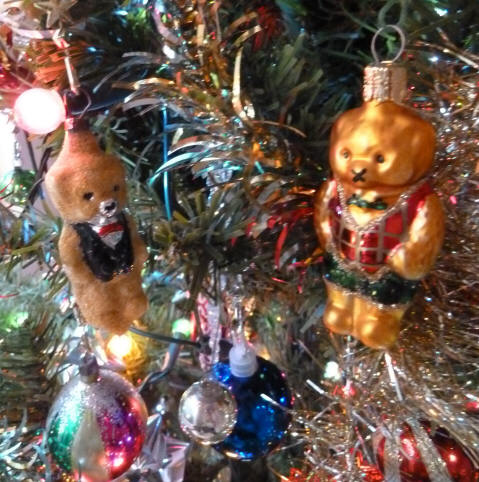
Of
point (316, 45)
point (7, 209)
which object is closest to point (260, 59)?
point (316, 45)

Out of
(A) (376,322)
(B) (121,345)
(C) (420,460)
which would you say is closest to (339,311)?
(A) (376,322)

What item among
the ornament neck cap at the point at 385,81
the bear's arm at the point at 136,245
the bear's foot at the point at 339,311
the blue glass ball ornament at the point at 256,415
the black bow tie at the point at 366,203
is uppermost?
the ornament neck cap at the point at 385,81

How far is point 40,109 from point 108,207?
79 mm

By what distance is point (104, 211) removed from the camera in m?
0.35

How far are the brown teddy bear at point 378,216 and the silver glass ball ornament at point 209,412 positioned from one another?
156mm

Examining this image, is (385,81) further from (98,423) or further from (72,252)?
(98,423)

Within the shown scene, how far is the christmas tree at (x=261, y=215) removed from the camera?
1.11 feet

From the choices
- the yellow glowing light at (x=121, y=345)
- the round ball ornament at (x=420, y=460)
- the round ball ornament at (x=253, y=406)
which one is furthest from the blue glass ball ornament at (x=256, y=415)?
the yellow glowing light at (x=121, y=345)

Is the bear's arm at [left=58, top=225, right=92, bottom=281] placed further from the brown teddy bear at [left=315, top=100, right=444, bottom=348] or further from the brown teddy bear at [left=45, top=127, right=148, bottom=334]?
the brown teddy bear at [left=315, top=100, right=444, bottom=348]

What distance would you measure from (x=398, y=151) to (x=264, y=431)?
0.31 metres

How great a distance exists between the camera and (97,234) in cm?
36

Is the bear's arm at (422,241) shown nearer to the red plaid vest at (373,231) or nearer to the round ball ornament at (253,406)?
the red plaid vest at (373,231)

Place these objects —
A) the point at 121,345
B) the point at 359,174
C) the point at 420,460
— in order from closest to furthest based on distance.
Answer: the point at 359,174, the point at 420,460, the point at 121,345

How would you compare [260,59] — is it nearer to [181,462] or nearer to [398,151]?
[398,151]
